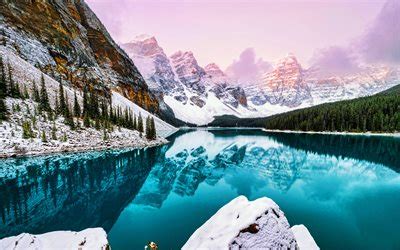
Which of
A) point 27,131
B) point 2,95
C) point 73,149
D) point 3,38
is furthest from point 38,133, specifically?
point 3,38

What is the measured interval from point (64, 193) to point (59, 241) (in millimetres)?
16894

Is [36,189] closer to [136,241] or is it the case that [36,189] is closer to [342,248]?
[136,241]

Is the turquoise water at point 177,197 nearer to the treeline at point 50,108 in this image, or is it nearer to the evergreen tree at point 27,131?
the evergreen tree at point 27,131

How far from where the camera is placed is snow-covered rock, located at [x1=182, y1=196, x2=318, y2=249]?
336 inches

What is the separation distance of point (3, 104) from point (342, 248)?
66863 mm

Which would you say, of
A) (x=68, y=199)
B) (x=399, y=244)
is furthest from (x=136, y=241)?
(x=399, y=244)

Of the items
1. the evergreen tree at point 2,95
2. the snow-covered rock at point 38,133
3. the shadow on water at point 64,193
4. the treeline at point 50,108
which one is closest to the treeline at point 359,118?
the snow-covered rock at point 38,133

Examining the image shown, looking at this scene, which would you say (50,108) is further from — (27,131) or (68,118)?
(27,131)

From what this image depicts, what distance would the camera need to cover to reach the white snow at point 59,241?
34.0 ft

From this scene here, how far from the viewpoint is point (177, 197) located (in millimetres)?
26531

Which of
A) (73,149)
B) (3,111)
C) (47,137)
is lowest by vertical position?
(73,149)

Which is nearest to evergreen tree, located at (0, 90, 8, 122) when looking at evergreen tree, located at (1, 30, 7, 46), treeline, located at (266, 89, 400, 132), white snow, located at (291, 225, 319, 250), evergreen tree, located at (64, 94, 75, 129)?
evergreen tree, located at (64, 94, 75, 129)

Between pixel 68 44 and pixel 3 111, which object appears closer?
pixel 3 111

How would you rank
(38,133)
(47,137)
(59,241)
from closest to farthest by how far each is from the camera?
(59,241)
(38,133)
(47,137)
